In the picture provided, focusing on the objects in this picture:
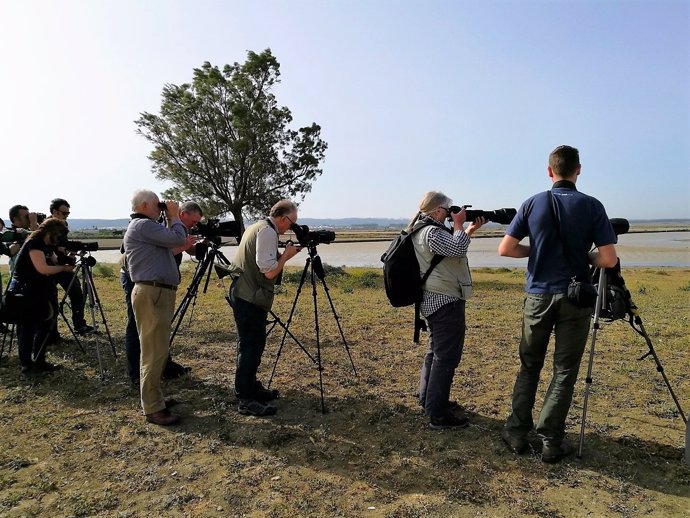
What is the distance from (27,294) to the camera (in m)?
5.28

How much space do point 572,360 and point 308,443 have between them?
2183 mm

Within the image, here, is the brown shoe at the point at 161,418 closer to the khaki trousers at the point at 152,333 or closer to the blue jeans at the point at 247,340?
the khaki trousers at the point at 152,333

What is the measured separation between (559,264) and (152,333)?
11.3 ft

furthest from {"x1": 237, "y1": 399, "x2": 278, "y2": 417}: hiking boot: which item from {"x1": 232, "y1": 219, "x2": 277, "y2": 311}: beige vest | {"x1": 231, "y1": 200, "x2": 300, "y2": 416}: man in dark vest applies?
{"x1": 232, "y1": 219, "x2": 277, "y2": 311}: beige vest

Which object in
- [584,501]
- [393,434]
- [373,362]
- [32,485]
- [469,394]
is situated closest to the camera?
[584,501]

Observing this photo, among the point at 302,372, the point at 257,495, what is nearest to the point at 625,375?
the point at 302,372

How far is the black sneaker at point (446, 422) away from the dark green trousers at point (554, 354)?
0.56m

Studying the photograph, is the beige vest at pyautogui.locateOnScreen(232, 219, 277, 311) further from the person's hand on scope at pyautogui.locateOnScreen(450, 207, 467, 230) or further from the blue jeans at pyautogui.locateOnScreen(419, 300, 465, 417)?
the person's hand on scope at pyautogui.locateOnScreen(450, 207, 467, 230)

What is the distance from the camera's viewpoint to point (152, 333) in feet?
13.3

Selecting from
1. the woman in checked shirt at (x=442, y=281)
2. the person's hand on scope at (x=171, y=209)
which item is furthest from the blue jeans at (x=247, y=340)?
the woman in checked shirt at (x=442, y=281)

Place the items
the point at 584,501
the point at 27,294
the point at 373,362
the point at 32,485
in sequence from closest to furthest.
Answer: the point at 584,501 → the point at 32,485 → the point at 27,294 → the point at 373,362

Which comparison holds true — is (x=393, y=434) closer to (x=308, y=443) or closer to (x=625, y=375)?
(x=308, y=443)

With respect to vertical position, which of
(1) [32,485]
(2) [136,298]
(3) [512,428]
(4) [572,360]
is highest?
(2) [136,298]

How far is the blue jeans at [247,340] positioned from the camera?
13.5 feet
